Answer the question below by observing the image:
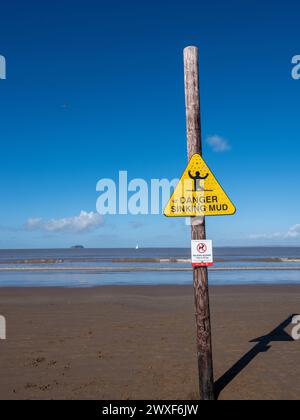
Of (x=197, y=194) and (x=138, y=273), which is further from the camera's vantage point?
(x=138, y=273)

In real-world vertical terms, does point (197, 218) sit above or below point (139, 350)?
above

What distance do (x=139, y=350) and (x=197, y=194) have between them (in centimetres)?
497

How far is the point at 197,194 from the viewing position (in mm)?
5762

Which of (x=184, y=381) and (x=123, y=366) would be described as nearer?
(x=184, y=381)

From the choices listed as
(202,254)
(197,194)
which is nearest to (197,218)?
(197,194)

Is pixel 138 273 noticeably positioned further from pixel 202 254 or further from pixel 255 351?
pixel 202 254

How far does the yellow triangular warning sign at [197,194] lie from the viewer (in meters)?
5.70

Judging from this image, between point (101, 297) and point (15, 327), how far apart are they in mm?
7300

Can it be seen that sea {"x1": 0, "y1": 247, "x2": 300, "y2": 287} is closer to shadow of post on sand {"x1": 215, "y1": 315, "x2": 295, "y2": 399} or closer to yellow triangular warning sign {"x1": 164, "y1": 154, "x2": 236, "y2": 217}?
shadow of post on sand {"x1": 215, "y1": 315, "x2": 295, "y2": 399}

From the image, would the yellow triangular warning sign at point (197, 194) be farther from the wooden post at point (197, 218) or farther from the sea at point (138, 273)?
the sea at point (138, 273)

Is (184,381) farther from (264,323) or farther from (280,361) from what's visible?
(264,323)

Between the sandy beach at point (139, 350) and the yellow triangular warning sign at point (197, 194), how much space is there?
9.87ft
